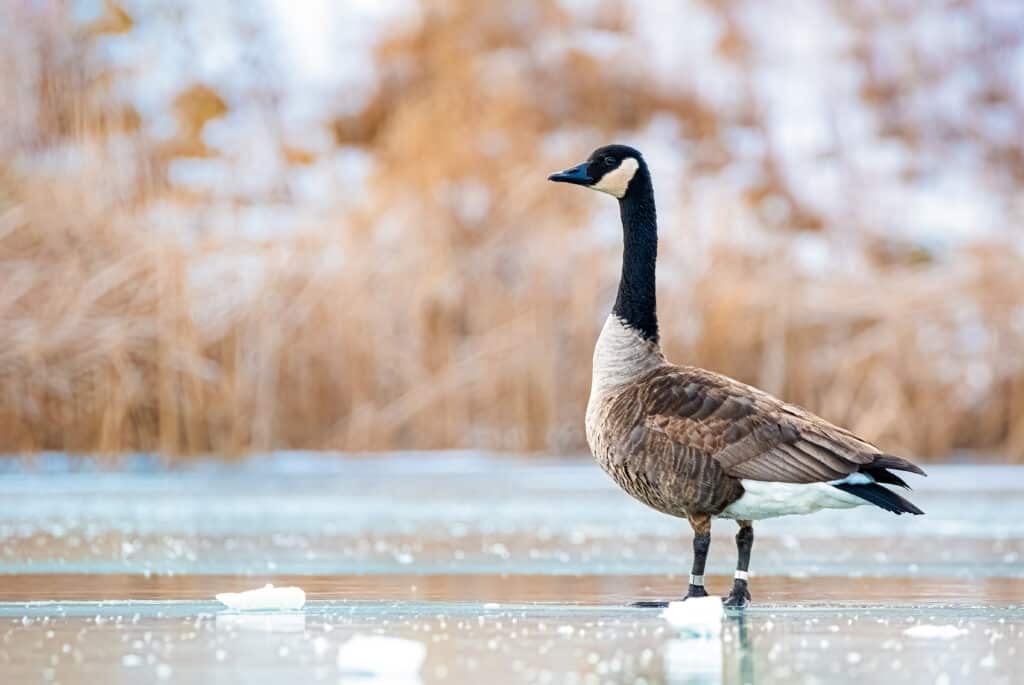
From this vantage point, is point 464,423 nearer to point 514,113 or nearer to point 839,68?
point 514,113

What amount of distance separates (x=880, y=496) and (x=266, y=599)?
5.60ft

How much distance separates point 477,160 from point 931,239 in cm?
508

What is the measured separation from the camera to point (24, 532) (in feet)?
25.0

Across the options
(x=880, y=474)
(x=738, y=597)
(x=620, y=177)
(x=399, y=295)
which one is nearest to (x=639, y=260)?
(x=620, y=177)

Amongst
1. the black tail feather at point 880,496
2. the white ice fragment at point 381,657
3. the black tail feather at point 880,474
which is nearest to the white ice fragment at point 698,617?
the black tail feather at point 880,496

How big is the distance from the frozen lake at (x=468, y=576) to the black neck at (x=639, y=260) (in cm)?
89

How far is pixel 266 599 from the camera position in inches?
182

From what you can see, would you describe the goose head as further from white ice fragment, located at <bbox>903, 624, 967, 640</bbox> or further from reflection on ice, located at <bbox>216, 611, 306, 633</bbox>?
white ice fragment, located at <bbox>903, 624, 967, 640</bbox>

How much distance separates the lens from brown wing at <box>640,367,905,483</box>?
16.1ft

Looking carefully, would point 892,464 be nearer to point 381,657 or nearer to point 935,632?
point 935,632

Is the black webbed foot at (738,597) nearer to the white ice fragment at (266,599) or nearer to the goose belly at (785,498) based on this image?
the goose belly at (785,498)

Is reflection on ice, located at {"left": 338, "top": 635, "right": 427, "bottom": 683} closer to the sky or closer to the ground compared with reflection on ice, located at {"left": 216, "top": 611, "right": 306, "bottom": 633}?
closer to the sky

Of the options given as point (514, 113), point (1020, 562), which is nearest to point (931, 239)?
point (514, 113)

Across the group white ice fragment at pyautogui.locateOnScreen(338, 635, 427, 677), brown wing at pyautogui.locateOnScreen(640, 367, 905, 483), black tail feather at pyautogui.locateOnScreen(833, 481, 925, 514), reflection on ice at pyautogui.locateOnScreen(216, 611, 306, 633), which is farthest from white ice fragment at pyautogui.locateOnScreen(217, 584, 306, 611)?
black tail feather at pyautogui.locateOnScreen(833, 481, 925, 514)
